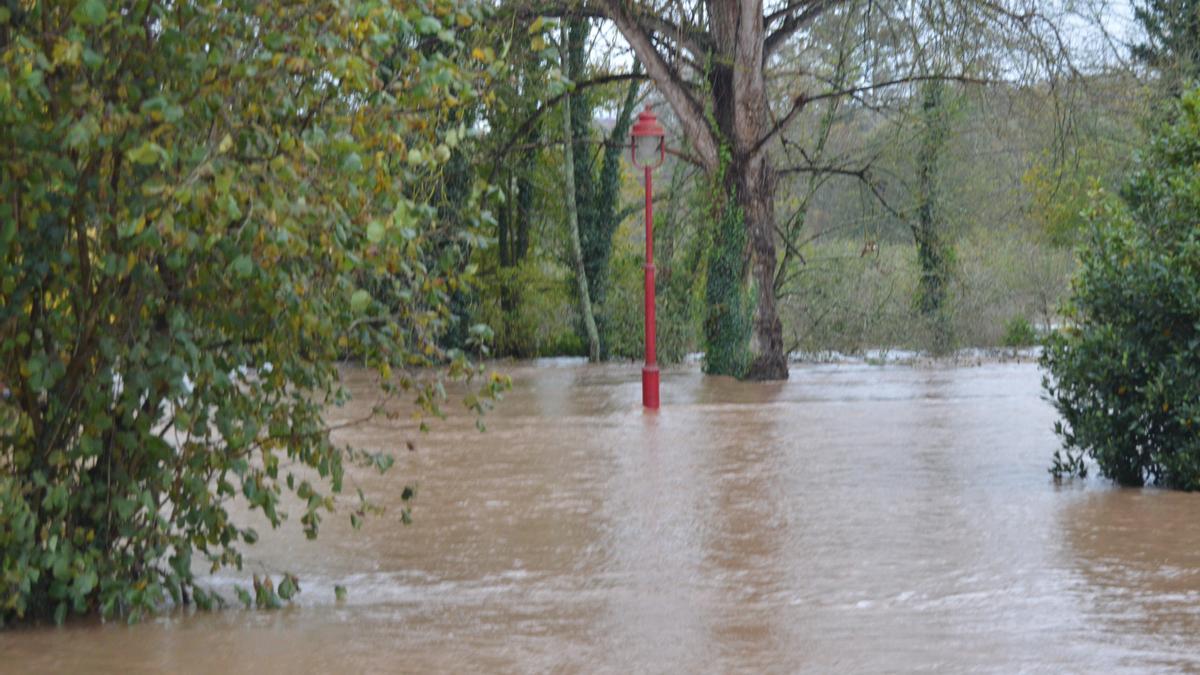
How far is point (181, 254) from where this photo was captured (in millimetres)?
6836

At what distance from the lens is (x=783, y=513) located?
11234 mm

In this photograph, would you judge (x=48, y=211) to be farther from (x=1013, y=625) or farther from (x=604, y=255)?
(x=604, y=255)

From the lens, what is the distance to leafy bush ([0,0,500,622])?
6.63 metres

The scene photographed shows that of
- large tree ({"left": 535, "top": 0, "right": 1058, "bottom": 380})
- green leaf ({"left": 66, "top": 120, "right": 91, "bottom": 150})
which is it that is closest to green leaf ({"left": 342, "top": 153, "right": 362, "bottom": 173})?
green leaf ({"left": 66, "top": 120, "right": 91, "bottom": 150})

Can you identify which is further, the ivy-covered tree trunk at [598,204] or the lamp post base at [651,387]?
the ivy-covered tree trunk at [598,204]

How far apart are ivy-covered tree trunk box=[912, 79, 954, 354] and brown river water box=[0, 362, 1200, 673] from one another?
15.3 m

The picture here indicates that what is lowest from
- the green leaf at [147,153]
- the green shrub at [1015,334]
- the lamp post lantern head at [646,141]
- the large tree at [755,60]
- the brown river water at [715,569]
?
the brown river water at [715,569]

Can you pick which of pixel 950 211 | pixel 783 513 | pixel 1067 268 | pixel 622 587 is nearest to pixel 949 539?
pixel 783 513

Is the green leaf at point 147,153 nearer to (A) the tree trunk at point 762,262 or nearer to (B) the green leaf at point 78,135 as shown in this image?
(B) the green leaf at point 78,135

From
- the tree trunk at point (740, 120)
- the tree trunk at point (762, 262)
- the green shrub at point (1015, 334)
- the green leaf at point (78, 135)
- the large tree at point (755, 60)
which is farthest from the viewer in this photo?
the green shrub at point (1015, 334)

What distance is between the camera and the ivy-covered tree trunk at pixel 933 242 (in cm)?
3086

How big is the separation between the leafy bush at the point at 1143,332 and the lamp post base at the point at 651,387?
7.32 m

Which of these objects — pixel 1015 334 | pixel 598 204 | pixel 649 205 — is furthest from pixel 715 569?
pixel 1015 334

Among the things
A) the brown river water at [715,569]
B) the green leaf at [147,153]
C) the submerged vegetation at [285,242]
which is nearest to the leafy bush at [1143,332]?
the submerged vegetation at [285,242]
